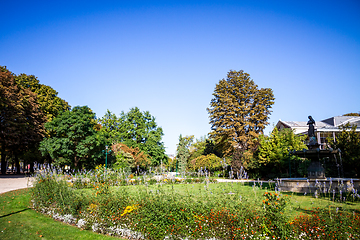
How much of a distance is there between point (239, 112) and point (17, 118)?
81.1ft

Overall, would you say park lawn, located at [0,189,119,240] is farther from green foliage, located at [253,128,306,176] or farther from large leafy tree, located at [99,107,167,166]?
large leafy tree, located at [99,107,167,166]

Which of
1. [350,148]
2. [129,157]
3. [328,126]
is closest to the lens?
[350,148]

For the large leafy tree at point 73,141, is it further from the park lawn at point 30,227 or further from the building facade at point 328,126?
the building facade at point 328,126

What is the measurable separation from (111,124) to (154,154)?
10192mm

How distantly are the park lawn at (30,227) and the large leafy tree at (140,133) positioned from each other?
23915 mm

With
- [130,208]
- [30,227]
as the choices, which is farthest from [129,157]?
[130,208]

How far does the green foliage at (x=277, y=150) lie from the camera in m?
19.9

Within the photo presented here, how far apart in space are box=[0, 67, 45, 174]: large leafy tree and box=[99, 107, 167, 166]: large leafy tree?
9236 millimetres

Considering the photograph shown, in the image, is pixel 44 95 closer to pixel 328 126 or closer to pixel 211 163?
pixel 211 163

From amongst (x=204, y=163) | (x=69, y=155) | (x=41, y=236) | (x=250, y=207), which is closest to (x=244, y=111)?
(x=204, y=163)

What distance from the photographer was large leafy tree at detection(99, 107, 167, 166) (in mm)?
32844

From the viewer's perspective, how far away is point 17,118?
970 inches

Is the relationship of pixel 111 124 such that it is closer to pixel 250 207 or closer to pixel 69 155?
pixel 69 155

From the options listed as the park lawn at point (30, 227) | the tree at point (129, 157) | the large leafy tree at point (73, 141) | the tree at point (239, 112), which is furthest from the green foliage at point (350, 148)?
the large leafy tree at point (73, 141)
